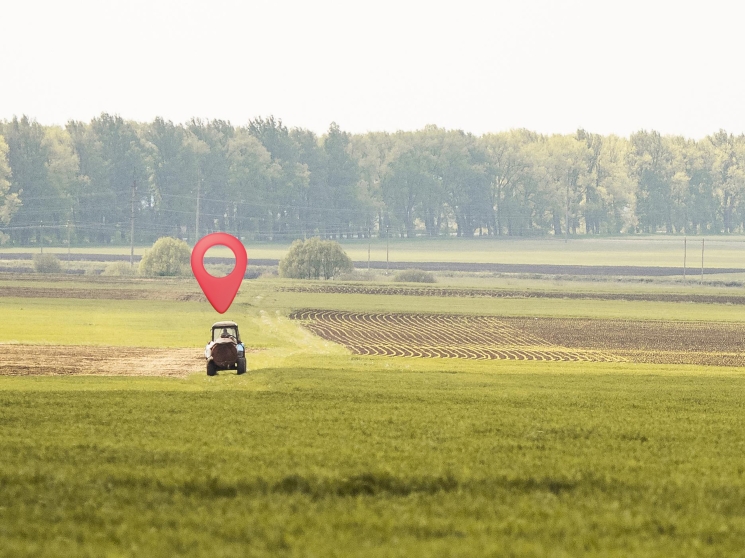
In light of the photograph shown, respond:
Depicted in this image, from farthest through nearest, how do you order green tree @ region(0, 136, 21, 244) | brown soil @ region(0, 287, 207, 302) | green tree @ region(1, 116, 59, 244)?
green tree @ region(1, 116, 59, 244)
green tree @ region(0, 136, 21, 244)
brown soil @ region(0, 287, 207, 302)

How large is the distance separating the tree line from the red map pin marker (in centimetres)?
10587

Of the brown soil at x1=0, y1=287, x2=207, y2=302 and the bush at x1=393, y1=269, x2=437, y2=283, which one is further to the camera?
the bush at x1=393, y1=269, x2=437, y2=283

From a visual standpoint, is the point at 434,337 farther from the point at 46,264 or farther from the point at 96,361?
the point at 46,264

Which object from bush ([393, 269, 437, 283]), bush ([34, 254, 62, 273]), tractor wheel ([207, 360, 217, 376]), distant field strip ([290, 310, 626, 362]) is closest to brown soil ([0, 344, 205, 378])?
tractor wheel ([207, 360, 217, 376])

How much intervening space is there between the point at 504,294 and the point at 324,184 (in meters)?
93.3

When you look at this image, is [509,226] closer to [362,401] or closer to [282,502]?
[362,401]

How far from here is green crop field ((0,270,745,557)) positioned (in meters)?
11.9

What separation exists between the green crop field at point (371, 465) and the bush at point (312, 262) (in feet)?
214

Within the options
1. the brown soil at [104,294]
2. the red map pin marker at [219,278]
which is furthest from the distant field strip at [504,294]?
the red map pin marker at [219,278]

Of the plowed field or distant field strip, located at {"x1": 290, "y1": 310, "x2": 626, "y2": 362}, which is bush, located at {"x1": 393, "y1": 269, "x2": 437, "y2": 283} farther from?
the plowed field

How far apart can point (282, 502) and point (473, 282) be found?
3625 inches

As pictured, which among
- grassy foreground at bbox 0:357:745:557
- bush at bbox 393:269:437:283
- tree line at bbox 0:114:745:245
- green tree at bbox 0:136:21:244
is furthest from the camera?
tree line at bbox 0:114:745:245

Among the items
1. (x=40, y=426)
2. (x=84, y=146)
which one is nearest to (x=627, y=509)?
(x=40, y=426)

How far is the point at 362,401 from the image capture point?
80.1 ft
